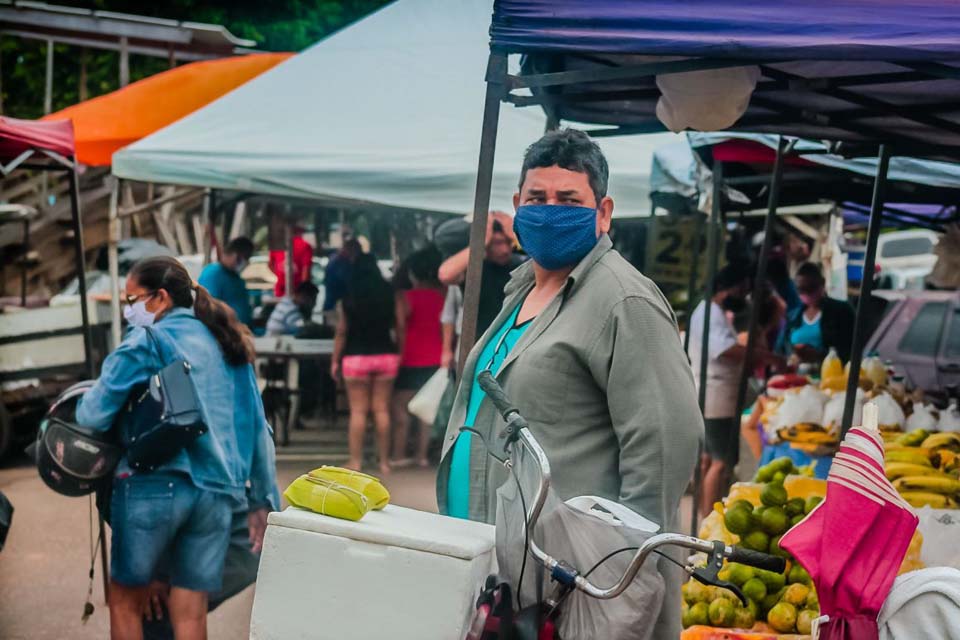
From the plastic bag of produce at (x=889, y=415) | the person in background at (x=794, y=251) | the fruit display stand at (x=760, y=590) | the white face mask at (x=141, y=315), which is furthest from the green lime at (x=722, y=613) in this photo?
the person in background at (x=794, y=251)

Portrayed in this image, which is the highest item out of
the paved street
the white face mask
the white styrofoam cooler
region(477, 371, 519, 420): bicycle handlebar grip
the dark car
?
region(477, 371, 519, 420): bicycle handlebar grip

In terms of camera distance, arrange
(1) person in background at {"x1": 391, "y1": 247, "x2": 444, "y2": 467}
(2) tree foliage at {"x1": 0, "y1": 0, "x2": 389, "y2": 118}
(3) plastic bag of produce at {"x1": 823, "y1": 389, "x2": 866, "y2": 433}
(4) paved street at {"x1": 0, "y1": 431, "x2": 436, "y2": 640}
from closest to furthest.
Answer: (4) paved street at {"x1": 0, "y1": 431, "x2": 436, "y2": 640}
(3) plastic bag of produce at {"x1": 823, "y1": 389, "x2": 866, "y2": 433}
(1) person in background at {"x1": 391, "y1": 247, "x2": 444, "y2": 467}
(2) tree foliage at {"x1": 0, "y1": 0, "x2": 389, "y2": 118}

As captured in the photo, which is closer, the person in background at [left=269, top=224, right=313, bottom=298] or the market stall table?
the market stall table

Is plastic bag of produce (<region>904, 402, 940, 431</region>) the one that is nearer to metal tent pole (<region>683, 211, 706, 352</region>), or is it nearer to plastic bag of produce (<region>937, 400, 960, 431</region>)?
plastic bag of produce (<region>937, 400, 960, 431</region>)

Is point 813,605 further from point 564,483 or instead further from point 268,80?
point 268,80

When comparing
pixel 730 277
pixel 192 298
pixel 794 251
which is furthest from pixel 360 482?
pixel 794 251

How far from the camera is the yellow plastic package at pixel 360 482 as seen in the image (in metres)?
2.62

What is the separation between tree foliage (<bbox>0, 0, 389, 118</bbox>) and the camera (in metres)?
22.5

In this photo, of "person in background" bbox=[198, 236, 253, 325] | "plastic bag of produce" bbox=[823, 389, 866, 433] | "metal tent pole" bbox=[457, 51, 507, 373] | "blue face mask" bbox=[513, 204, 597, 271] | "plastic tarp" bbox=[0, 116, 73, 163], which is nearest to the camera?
"blue face mask" bbox=[513, 204, 597, 271]

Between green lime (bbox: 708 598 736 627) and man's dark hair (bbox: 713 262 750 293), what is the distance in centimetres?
473

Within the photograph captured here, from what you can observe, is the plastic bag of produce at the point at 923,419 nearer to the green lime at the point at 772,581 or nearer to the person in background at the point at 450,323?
the green lime at the point at 772,581

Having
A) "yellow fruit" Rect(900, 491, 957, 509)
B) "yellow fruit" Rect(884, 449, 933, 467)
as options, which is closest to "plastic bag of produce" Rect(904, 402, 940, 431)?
"yellow fruit" Rect(884, 449, 933, 467)

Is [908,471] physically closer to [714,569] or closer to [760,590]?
[760,590]

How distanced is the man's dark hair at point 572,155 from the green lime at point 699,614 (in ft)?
6.00
